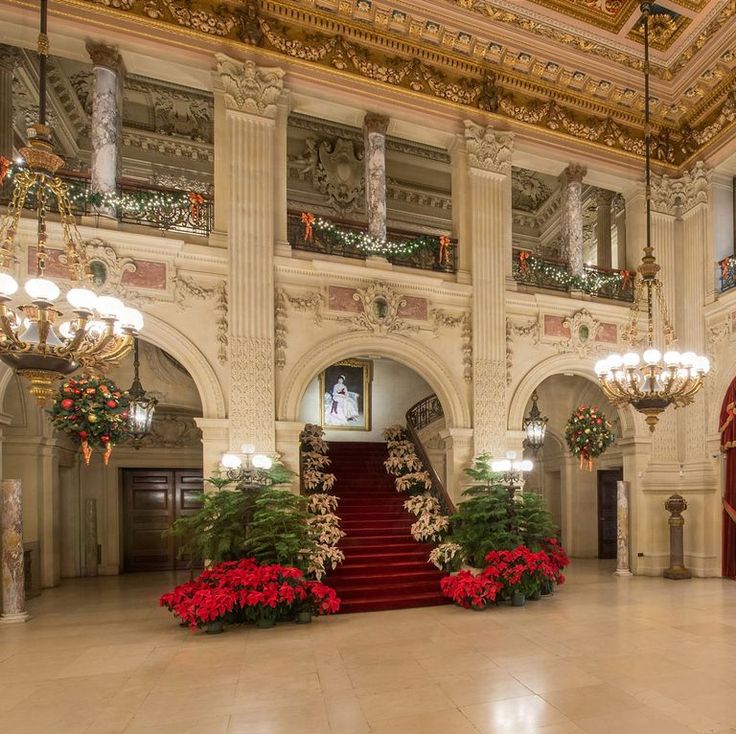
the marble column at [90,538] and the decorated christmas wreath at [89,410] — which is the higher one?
the decorated christmas wreath at [89,410]

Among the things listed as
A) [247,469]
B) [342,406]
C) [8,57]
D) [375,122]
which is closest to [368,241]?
→ [375,122]

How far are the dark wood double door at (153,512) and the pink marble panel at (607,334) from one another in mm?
8324

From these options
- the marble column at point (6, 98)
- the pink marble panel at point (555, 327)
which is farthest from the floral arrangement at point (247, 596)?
the marble column at point (6, 98)

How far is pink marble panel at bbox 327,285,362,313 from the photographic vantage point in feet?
28.5

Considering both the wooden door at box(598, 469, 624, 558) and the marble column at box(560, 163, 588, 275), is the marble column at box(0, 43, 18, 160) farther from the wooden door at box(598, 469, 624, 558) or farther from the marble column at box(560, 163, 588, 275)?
the wooden door at box(598, 469, 624, 558)

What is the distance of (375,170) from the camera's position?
9500mm

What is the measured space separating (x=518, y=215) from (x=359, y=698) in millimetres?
12988

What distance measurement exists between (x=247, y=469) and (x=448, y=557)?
3.07 meters

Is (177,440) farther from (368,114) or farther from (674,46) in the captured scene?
(674,46)

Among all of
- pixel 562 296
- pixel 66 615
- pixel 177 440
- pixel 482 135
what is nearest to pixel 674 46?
pixel 482 135

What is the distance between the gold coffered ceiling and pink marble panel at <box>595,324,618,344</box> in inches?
131

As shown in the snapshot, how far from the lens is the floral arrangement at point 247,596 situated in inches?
247

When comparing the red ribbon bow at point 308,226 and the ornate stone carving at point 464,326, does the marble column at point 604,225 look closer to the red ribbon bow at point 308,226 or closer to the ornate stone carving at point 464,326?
the ornate stone carving at point 464,326

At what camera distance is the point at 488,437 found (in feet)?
30.2
